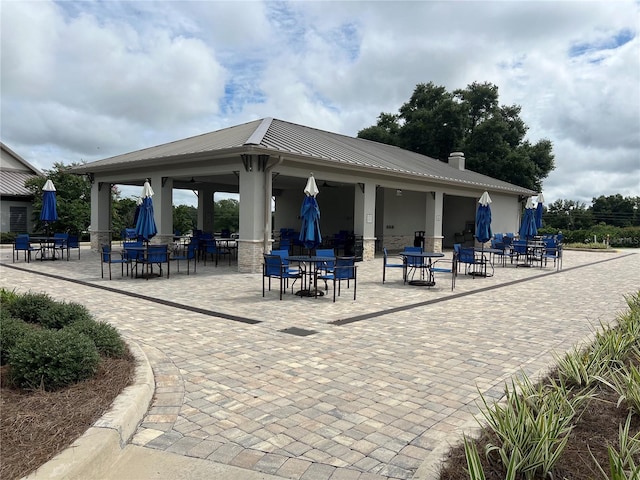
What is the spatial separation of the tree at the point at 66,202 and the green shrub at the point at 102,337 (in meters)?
22.4

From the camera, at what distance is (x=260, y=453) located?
10.5 feet

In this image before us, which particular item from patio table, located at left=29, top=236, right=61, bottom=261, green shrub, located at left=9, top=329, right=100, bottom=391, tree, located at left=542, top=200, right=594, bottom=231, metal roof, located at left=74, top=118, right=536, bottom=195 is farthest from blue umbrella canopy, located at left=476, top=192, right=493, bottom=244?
tree, located at left=542, top=200, right=594, bottom=231

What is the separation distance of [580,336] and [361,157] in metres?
12.5

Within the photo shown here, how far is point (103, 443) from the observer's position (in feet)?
9.88

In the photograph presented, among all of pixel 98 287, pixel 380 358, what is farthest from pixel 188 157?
pixel 380 358

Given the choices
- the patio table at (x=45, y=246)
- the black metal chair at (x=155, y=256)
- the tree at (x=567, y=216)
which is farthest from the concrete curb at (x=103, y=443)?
the tree at (x=567, y=216)

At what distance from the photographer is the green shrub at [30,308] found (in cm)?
565

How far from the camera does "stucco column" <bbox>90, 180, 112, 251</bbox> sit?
20.1 m

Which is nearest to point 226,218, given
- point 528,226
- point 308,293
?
point 528,226

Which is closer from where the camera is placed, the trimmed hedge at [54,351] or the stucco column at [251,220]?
the trimmed hedge at [54,351]

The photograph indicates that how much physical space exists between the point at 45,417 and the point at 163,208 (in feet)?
47.7

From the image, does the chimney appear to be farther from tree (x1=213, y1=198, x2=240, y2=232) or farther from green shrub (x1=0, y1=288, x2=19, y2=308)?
green shrub (x1=0, y1=288, x2=19, y2=308)

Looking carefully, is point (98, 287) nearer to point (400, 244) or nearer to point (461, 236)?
A: point (400, 244)

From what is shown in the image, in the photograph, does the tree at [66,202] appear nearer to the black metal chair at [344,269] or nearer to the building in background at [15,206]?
the building in background at [15,206]
